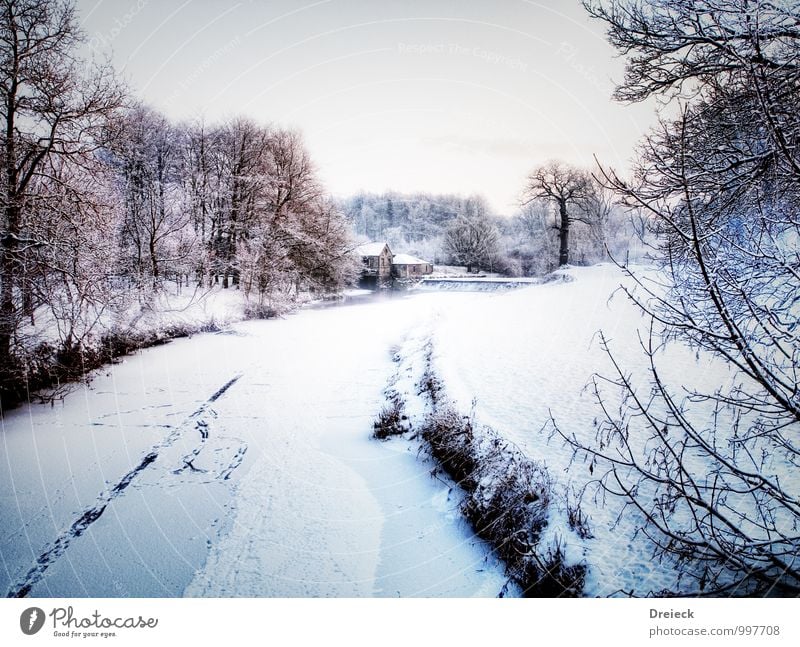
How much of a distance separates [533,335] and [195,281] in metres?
11.9

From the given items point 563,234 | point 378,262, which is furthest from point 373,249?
point 563,234

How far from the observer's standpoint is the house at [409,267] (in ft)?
109

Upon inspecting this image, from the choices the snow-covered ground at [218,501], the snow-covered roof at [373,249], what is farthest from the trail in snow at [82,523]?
the snow-covered roof at [373,249]

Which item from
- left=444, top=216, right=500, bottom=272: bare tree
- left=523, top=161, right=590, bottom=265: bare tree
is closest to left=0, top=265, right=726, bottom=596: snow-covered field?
left=523, top=161, right=590, bottom=265: bare tree

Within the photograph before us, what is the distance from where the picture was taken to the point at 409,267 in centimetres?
3388

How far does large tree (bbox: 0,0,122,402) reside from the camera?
11.7 ft

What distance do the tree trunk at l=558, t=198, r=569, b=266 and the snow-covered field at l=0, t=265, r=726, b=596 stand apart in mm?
2355

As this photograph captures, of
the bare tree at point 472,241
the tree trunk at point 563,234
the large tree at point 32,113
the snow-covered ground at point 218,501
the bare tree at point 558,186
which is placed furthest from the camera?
the bare tree at point 472,241

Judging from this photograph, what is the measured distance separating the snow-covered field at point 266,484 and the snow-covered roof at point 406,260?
1063 inches

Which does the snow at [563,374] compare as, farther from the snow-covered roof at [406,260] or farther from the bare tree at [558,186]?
the snow-covered roof at [406,260]

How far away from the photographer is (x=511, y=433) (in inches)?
159

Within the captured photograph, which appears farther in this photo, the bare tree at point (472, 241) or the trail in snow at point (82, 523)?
the bare tree at point (472, 241)

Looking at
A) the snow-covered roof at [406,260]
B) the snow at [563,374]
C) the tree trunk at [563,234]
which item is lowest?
the snow at [563,374]

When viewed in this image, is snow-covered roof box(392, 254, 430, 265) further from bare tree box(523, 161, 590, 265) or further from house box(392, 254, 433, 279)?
A: bare tree box(523, 161, 590, 265)
